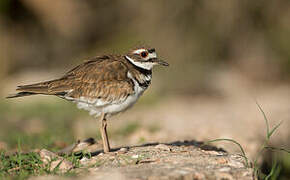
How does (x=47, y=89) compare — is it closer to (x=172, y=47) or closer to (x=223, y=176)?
(x=223, y=176)

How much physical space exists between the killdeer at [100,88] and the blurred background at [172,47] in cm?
381

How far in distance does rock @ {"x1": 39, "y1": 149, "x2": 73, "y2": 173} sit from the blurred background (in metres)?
4.66

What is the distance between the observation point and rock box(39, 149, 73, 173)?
11.8ft

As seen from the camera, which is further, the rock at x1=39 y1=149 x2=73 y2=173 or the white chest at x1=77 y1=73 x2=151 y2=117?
the white chest at x1=77 y1=73 x2=151 y2=117

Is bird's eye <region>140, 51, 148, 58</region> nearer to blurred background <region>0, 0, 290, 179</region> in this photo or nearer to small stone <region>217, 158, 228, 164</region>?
small stone <region>217, 158, 228, 164</region>

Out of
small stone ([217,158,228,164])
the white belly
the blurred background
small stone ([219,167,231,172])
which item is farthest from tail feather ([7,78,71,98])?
the blurred background

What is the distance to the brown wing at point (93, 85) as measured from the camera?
14.7 ft

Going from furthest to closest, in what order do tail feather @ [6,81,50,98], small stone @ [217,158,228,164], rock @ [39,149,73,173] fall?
tail feather @ [6,81,50,98] < small stone @ [217,158,228,164] < rock @ [39,149,73,173]

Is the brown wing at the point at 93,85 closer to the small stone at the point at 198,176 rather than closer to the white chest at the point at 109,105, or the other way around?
the white chest at the point at 109,105

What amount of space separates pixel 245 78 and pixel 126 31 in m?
3.70

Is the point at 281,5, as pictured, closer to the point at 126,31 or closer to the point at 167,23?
the point at 167,23

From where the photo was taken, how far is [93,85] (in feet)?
14.9

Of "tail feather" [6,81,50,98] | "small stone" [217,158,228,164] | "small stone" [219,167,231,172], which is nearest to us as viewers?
"small stone" [219,167,231,172]

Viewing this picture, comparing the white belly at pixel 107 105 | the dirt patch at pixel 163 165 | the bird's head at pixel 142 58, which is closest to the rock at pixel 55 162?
the dirt patch at pixel 163 165
